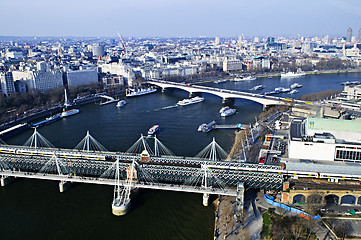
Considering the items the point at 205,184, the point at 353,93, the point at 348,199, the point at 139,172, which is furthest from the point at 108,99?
the point at 348,199

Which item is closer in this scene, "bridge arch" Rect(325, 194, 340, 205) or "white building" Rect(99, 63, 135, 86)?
"bridge arch" Rect(325, 194, 340, 205)

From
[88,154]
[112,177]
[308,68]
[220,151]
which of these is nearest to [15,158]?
[88,154]

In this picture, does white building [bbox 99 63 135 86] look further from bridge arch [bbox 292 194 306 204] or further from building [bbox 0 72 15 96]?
bridge arch [bbox 292 194 306 204]

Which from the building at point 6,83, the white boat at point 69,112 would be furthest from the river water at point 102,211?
the building at point 6,83

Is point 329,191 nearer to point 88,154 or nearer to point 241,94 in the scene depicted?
point 88,154

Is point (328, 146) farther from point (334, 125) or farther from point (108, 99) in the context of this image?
point (108, 99)

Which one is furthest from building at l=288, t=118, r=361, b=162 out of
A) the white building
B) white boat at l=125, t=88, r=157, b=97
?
the white building
